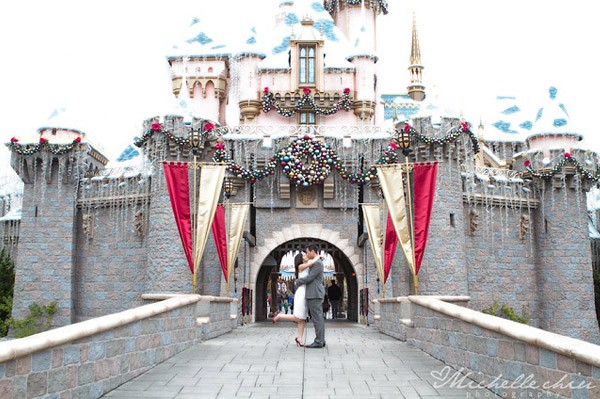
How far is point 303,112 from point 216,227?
9939 mm

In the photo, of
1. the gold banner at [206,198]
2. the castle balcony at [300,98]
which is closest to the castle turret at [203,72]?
the castle balcony at [300,98]

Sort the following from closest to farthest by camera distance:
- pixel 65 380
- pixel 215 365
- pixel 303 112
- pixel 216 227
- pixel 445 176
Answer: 1. pixel 65 380
2. pixel 215 365
3. pixel 216 227
4. pixel 445 176
5. pixel 303 112

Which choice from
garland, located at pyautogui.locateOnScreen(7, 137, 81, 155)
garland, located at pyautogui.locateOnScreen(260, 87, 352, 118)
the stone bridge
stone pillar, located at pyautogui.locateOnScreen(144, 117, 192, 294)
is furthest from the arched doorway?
the stone bridge

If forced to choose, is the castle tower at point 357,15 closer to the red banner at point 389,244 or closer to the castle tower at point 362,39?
the castle tower at point 362,39

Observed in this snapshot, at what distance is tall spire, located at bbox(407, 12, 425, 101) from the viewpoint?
4906 centimetres

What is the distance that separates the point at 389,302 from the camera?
1570 centimetres

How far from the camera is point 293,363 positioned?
9367mm

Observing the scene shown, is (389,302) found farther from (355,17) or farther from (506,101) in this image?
(506,101)

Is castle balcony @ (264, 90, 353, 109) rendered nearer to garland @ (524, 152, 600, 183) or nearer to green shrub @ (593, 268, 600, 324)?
garland @ (524, 152, 600, 183)

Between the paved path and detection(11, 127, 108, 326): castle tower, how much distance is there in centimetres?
1538

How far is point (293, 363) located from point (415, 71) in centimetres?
4324

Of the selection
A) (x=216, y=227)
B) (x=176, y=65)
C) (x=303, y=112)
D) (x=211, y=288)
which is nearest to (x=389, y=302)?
(x=216, y=227)

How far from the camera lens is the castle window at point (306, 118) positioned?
2794cm

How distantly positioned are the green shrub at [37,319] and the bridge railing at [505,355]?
1758 cm
